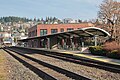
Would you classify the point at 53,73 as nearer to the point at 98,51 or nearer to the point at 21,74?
the point at 21,74

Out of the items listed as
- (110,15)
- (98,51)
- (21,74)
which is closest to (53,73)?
(21,74)

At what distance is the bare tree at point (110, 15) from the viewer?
72425 mm

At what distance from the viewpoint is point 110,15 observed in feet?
241

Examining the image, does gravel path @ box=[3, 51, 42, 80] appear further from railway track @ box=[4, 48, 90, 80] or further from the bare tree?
the bare tree

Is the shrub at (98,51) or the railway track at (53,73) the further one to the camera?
the shrub at (98,51)

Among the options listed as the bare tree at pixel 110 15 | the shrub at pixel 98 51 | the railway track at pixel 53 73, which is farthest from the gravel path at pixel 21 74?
the bare tree at pixel 110 15

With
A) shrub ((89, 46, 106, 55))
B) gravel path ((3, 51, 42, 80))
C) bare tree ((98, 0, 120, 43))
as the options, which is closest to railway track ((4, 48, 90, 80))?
gravel path ((3, 51, 42, 80))

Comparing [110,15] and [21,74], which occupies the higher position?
[110,15]

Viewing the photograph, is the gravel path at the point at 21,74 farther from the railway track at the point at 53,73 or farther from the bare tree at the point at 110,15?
the bare tree at the point at 110,15

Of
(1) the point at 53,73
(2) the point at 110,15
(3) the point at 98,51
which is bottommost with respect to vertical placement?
(1) the point at 53,73

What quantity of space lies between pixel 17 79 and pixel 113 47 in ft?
72.2

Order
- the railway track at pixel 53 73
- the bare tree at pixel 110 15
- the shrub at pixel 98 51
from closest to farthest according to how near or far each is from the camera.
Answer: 1. the railway track at pixel 53 73
2. the shrub at pixel 98 51
3. the bare tree at pixel 110 15

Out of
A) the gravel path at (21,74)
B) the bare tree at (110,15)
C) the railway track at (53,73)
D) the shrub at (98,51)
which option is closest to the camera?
the railway track at (53,73)

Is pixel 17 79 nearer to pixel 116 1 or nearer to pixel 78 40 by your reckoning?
pixel 116 1
